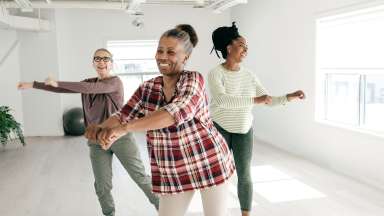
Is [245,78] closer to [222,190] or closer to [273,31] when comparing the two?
[222,190]

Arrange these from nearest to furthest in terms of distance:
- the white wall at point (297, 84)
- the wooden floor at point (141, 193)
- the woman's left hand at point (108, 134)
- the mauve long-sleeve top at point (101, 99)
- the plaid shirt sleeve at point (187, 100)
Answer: the woman's left hand at point (108, 134), the plaid shirt sleeve at point (187, 100), the mauve long-sleeve top at point (101, 99), the wooden floor at point (141, 193), the white wall at point (297, 84)

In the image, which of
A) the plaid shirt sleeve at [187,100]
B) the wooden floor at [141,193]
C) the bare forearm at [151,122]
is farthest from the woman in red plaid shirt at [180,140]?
the wooden floor at [141,193]

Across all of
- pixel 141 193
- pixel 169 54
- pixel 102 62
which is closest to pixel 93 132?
pixel 169 54

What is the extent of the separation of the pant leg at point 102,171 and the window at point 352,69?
2.86m

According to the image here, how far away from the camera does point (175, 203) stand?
1675mm

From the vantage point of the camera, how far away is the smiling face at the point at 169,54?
1.56m

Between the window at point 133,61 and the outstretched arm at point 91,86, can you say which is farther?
the window at point 133,61

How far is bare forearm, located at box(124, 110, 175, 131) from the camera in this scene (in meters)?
1.30

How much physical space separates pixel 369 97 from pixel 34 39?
592 centimetres

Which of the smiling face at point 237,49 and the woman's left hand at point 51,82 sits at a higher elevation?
the smiling face at point 237,49

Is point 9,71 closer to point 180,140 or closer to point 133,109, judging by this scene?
point 133,109

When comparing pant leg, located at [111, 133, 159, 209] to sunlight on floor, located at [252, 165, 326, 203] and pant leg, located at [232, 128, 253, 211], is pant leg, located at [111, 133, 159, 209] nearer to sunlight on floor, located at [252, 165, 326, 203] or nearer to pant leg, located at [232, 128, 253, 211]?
pant leg, located at [232, 128, 253, 211]

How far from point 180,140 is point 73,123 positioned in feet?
21.4

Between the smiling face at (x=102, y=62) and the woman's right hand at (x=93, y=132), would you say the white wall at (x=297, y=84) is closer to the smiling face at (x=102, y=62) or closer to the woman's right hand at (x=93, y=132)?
the smiling face at (x=102, y=62)
